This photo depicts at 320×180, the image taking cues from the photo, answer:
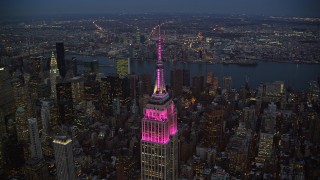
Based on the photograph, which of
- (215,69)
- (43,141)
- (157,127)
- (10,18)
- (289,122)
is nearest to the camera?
(157,127)

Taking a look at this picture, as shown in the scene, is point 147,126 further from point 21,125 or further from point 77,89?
point 77,89

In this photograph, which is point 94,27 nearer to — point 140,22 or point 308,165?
point 140,22

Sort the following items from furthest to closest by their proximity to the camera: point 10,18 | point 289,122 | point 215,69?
1. point 215,69
2. point 289,122
3. point 10,18

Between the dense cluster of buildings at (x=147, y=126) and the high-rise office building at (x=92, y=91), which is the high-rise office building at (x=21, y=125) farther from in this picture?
the high-rise office building at (x=92, y=91)

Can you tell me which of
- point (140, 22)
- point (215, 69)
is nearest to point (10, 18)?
point (140, 22)

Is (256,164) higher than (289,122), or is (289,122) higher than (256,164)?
(289,122)

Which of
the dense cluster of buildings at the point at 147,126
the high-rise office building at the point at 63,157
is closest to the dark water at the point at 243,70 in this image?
the dense cluster of buildings at the point at 147,126
